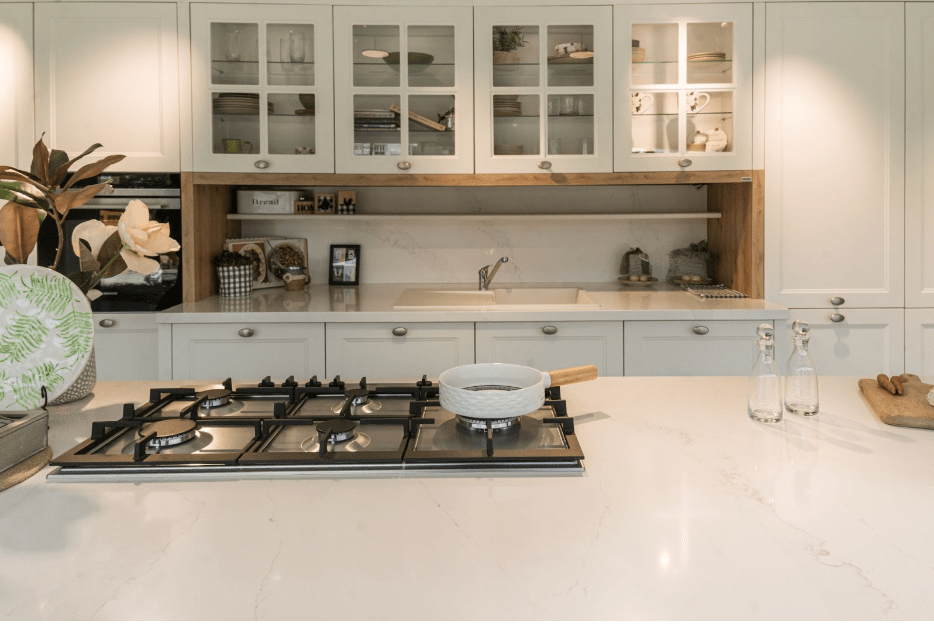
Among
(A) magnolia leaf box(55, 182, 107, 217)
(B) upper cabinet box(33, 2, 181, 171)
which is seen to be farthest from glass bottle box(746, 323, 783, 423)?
(B) upper cabinet box(33, 2, 181, 171)

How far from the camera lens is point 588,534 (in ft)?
2.77

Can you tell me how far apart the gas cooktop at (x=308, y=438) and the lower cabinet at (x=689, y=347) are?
1566mm

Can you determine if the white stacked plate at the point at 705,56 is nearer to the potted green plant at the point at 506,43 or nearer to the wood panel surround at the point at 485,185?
the wood panel surround at the point at 485,185

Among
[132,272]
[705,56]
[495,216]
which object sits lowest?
[132,272]

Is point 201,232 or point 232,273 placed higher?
point 201,232

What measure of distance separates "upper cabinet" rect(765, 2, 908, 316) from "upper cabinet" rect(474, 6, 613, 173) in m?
0.69

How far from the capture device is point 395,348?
9.58 feet

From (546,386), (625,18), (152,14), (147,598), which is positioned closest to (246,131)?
(152,14)

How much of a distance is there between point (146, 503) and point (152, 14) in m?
2.66

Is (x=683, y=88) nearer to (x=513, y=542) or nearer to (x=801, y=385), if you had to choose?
(x=801, y=385)

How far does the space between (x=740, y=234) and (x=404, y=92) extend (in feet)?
5.05

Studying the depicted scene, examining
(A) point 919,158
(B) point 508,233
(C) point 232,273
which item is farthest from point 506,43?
(A) point 919,158

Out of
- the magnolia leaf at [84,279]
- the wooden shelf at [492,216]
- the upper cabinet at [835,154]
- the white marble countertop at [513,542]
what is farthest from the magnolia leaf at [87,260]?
the upper cabinet at [835,154]

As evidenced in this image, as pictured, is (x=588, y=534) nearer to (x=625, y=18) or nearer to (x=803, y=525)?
(x=803, y=525)
